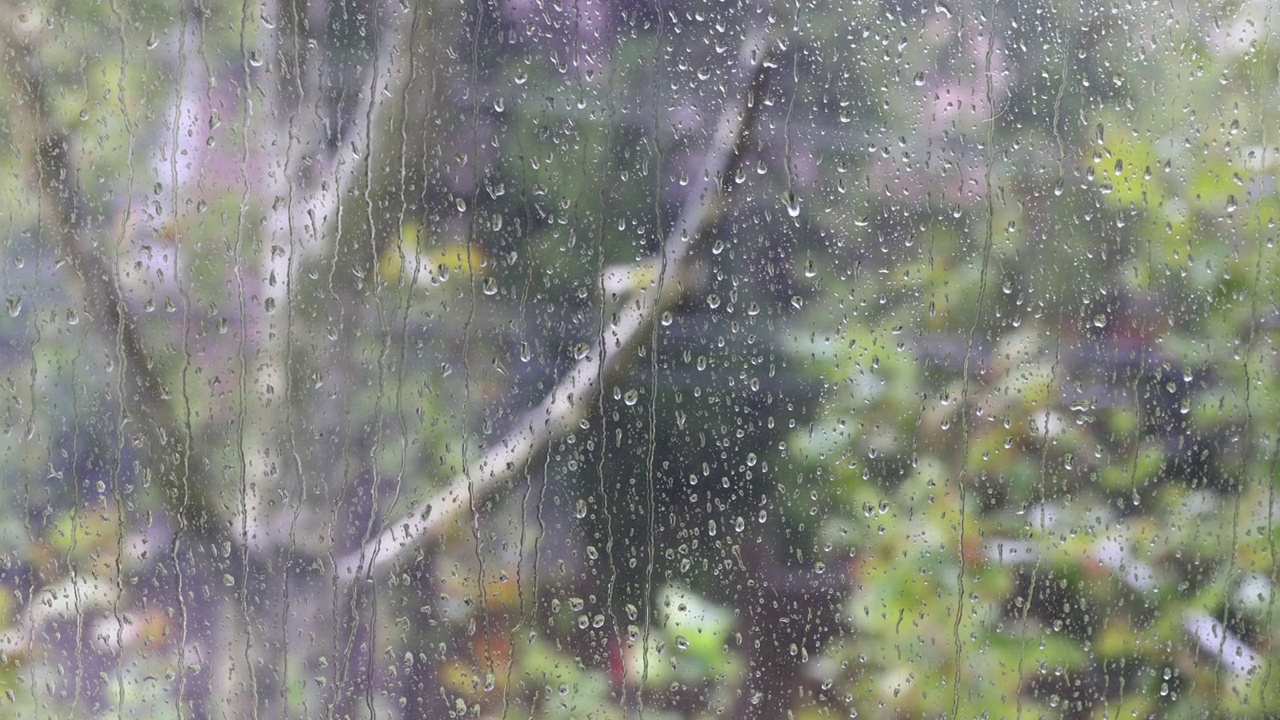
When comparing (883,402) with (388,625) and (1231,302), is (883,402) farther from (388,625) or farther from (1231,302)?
(388,625)

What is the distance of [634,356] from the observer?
715 millimetres

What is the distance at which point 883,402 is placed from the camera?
73 centimetres

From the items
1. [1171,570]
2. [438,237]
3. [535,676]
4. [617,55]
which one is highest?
[617,55]

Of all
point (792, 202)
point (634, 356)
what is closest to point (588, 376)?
point (634, 356)

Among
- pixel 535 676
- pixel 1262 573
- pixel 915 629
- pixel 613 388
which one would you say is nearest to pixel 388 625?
pixel 535 676

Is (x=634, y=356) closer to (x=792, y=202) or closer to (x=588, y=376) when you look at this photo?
(x=588, y=376)

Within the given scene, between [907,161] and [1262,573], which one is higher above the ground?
[907,161]

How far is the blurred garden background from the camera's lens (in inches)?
27.5

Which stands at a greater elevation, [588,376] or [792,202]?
[792,202]

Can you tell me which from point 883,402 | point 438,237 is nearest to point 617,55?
point 438,237

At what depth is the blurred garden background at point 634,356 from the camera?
70cm

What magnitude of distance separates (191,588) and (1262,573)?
95 centimetres

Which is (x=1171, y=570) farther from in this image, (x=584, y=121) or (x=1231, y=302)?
(x=584, y=121)

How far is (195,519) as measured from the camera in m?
0.73
